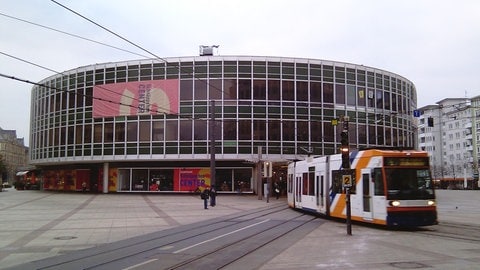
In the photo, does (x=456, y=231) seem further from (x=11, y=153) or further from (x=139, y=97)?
(x=11, y=153)

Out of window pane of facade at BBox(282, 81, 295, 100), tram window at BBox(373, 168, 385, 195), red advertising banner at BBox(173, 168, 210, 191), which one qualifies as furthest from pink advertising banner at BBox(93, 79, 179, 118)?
tram window at BBox(373, 168, 385, 195)

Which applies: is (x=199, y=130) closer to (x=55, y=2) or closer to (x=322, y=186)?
(x=322, y=186)

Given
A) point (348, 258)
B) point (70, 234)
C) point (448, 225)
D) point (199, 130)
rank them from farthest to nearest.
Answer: point (199, 130)
point (448, 225)
point (70, 234)
point (348, 258)

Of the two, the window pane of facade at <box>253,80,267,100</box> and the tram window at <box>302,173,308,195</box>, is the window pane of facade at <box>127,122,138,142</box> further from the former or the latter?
the tram window at <box>302,173,308,195</box>

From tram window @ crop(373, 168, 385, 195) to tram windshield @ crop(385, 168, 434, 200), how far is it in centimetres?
24

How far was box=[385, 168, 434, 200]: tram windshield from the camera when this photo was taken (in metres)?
18.4

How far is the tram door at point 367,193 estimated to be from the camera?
1928 centimetres

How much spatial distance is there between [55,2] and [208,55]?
3832 centimetres

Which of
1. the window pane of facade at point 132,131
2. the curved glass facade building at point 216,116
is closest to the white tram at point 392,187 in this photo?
the curved glass facade building at point 216,116

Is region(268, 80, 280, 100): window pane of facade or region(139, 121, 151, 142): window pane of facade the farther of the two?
region(139, 121, 151, 142): window pane of facade

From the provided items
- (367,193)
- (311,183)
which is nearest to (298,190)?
(311,183)

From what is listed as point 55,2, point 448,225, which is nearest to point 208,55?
point 448,225

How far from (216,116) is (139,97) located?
842 cm

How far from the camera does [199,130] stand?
4953cm
